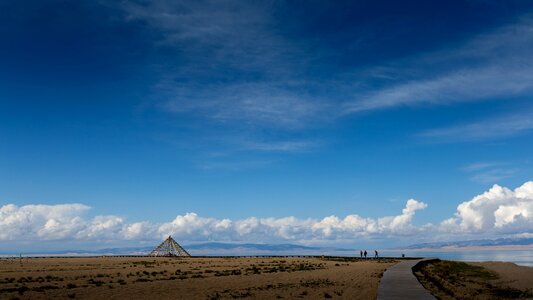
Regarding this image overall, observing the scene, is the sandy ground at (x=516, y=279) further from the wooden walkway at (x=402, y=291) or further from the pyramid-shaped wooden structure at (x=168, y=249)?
the pyramid-shaped wooden structure at (x=168, y=249)

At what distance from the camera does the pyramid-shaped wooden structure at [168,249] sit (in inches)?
4222

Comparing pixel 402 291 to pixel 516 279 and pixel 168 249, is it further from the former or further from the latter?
pixel 168 249

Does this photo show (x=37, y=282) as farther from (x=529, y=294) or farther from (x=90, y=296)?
(x=529, y=294)

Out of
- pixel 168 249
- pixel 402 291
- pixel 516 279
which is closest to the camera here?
pixel 402 291

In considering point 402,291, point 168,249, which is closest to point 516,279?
point 402,291

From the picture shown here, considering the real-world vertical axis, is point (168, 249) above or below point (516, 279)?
above

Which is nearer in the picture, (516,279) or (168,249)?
(516,279)

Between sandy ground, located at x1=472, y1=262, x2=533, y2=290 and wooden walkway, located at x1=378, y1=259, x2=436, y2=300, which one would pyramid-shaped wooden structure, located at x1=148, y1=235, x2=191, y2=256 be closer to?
sandy ground, located at x1=472, y1=262, x2=533, y2=290

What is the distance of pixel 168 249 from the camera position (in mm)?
108438

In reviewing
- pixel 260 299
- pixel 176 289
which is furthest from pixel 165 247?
pixel 260 299

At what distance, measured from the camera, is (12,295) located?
92.4 ft

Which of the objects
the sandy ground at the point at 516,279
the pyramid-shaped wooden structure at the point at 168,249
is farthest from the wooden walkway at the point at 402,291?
the pyramid-shaped wooden structure at the point at 168,249

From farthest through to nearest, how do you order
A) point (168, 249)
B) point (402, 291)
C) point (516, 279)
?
point (168, 249)
point (516, 279)
point (402, 291)

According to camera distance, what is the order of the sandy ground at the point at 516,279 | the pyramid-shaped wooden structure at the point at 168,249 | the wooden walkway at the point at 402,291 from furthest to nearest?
the pyramid-shaped wooden structure at the point at 168,249
the sandy ground at the point at 516,279
the wooden walkway at the point at 402,291
